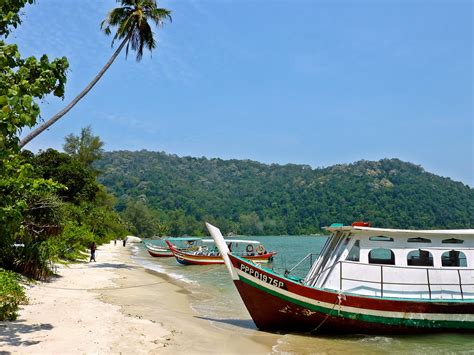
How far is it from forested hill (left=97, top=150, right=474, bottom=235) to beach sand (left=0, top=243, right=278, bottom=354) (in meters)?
106

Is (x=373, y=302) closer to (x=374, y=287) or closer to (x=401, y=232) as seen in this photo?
(x=374, y=287)

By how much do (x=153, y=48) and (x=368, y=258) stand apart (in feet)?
52.7

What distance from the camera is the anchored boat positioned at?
12.4 meters

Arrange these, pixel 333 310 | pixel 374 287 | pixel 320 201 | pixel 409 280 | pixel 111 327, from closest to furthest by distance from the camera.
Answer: pixel 111 327 < pixel 333 310 < pixel 374 287 < pixel 409 280 < pixel 320 201

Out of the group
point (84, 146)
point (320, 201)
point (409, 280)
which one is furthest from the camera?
point (320, 201)

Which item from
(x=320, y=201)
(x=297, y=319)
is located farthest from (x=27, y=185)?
(x=320, y=201)

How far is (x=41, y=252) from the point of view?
1745cm

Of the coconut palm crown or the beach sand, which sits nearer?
the beach sand

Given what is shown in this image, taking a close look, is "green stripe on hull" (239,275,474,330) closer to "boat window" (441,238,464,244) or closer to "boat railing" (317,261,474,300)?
"boat railing" (317,261,474,300)

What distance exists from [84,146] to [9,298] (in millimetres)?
54489

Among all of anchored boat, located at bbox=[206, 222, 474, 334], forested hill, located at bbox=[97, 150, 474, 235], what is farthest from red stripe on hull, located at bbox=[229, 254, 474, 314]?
forested hill, located at bbox=[97, 150, 474, 235]

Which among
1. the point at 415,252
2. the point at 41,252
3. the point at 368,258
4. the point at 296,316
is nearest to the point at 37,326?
the point at 296,316

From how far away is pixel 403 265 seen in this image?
1310 cm

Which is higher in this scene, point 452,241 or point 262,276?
point 452,241
